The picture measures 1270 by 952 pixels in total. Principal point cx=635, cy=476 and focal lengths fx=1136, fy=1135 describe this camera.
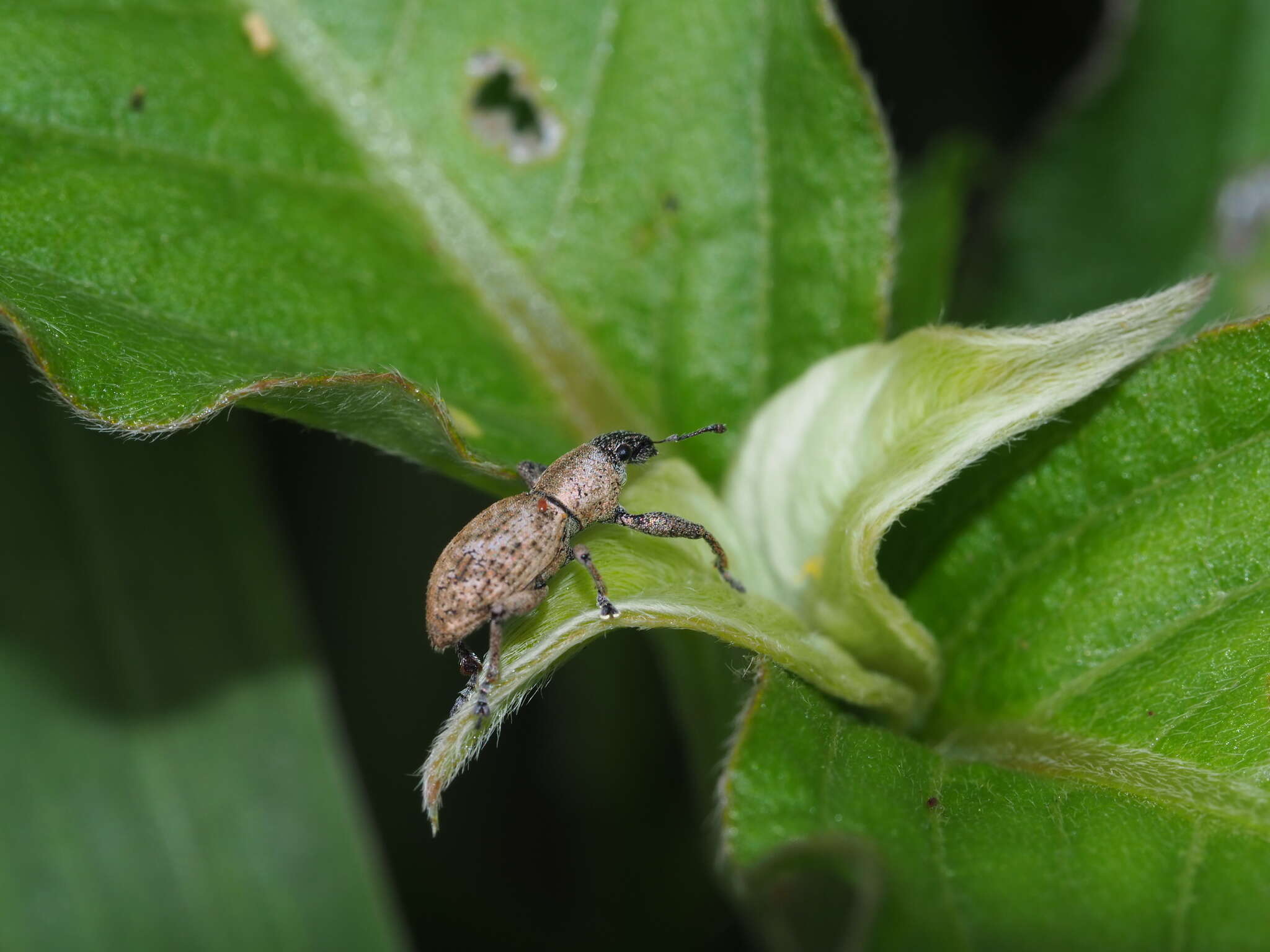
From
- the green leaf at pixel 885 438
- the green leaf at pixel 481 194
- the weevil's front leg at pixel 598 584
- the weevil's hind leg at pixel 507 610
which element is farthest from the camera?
the green leaf at pixel 481 194

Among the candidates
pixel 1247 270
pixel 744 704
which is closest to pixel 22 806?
pixel 744 704

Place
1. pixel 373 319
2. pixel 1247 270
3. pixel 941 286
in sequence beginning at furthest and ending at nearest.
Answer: pixel 1247 270, pixel 941 286, pixel 373 319

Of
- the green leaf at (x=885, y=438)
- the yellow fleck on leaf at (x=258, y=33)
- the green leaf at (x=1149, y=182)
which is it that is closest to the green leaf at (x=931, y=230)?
the green leaf at (x=1149, y=182)

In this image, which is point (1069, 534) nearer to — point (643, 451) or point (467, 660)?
point (643, 451)

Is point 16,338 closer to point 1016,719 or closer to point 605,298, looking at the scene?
point 605,298

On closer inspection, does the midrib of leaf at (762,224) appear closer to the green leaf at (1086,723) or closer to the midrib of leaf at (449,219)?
the midrib of leaf at (449,219)

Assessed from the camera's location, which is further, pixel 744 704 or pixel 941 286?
pixel 941 286
